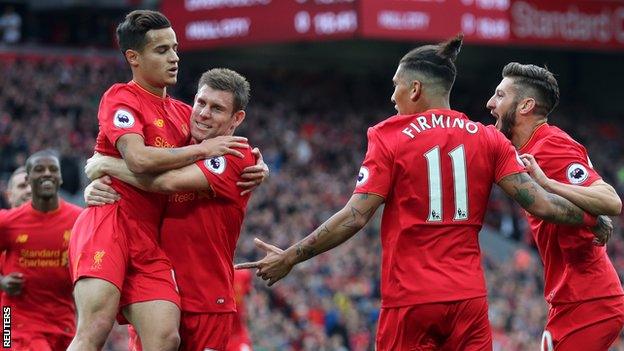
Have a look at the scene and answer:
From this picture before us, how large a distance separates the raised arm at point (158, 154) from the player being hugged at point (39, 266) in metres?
2.52

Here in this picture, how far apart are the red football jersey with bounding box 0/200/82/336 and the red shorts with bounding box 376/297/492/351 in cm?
347

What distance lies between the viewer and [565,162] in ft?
24.8

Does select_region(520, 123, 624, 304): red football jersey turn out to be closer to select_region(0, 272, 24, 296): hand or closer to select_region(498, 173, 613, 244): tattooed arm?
select_region(498, 173, 613, 244): tattooed arm

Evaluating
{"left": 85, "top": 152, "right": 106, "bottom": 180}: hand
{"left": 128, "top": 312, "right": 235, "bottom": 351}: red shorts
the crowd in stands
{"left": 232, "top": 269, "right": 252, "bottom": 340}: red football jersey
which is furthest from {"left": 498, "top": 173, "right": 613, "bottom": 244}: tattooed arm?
the crowd in stands

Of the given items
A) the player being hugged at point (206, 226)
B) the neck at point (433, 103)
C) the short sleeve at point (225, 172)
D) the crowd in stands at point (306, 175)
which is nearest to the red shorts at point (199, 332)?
the player being hugged at point (206, 226)

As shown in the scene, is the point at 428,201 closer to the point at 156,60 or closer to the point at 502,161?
the point at 502,161

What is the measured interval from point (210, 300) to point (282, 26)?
20895 mm

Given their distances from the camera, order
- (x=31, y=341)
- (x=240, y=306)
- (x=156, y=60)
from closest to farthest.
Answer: (x=156, y=60)
(x=31, y=341)
(x=240, y=306)

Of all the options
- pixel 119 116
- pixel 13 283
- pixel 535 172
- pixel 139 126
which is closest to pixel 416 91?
pixel 535 172

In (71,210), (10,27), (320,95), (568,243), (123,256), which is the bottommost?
(320,95)

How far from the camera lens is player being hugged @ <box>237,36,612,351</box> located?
6.87 metres

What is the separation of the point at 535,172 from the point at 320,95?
24846 millimetres

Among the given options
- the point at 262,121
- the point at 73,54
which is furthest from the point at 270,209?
the point at 73,54

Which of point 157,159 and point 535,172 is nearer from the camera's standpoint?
point 157,159
